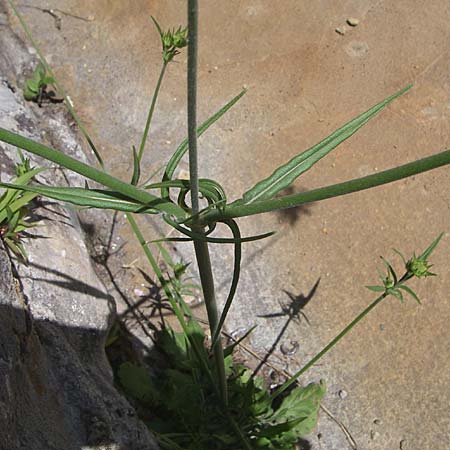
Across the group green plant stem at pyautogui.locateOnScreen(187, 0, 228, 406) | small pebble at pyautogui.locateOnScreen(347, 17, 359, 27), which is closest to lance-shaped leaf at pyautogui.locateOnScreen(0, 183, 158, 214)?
green plant stem at pyautogui.locateOnScreen(187, 0, 228, 406)

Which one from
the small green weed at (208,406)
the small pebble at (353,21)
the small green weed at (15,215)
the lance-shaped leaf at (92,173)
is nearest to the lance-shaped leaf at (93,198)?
the lance-shaped leaf at (92,173)

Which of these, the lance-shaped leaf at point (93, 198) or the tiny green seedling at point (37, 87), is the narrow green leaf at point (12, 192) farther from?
the tiny green seedling at point (37, 87)

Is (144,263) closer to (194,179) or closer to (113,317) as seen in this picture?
(113,317)

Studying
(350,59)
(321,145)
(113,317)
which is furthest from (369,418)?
(350,59)

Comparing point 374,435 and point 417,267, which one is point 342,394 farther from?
point 417,267

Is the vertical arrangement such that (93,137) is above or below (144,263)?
above

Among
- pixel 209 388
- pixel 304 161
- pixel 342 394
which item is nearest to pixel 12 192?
pixel 209 388

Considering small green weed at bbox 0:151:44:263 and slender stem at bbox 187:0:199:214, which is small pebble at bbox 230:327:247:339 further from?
slender stem at bbox 187:0:199:214
